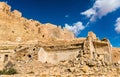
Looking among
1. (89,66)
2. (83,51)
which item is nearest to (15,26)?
(83,51)

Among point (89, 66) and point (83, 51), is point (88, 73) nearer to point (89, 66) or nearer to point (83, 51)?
point (89, 66)

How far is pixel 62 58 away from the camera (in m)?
24.1

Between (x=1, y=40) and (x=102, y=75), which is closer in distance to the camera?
(x=102, y=75)

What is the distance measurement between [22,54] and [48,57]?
3.20 m

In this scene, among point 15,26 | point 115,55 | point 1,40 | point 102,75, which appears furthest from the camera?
point 15,26

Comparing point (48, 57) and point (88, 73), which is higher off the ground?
point (48, 57)

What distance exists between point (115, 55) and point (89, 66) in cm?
2423

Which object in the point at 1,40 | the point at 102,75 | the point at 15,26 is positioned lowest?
the point at 102,75

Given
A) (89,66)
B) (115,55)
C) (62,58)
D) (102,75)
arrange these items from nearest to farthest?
(102,75)
(89,66)
(62,58)
(115,55)

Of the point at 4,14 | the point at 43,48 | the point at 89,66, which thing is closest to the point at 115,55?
the point at 43,48

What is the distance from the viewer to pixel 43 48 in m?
24.5

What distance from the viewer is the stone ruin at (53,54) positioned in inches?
345

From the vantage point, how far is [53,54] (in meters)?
24.6

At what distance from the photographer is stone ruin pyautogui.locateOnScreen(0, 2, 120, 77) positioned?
8.76m
